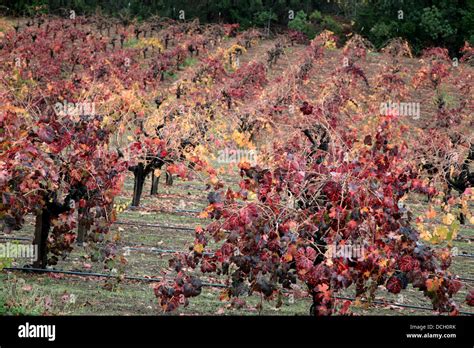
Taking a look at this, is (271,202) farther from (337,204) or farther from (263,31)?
(263,31)

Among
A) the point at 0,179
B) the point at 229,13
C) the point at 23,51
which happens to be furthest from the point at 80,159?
the point at 229,13

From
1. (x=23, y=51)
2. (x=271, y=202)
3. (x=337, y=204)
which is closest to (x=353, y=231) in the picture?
(x=337, y=204)

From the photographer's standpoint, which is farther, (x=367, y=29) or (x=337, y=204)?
(x=367, y=29)

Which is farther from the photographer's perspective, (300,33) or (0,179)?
(300,33)

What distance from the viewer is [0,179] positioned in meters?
6.80

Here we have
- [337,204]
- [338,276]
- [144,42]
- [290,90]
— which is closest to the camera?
[338,276]

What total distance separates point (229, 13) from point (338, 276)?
38931mm

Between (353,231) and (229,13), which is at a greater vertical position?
(229,13)

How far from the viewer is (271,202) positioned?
6.77 meters

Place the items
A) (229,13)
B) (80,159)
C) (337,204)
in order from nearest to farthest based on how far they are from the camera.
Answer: (337,204) < (80,159) < (229,13)
